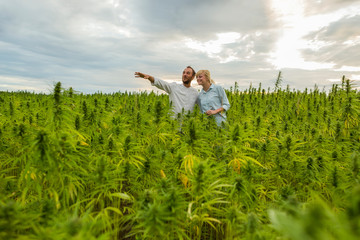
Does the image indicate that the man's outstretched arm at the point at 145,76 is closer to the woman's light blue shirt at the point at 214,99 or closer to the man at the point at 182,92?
the man at the point at 182,92

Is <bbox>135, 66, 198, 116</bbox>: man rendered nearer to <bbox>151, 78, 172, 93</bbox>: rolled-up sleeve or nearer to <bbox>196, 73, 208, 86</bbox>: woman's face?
<bbox>151, 78, 172, 93</bbox>: rolled-up sleeve

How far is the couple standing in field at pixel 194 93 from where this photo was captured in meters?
6.00

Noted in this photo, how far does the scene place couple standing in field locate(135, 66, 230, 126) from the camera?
236 inches

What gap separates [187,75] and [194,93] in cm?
61

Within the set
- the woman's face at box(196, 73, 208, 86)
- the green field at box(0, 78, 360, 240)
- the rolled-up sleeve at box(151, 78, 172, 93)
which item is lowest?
the green field at box(0, 78, 360, 240)

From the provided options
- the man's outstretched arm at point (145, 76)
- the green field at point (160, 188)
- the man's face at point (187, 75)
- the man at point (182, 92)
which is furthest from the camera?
the man's face at point (187, 75)

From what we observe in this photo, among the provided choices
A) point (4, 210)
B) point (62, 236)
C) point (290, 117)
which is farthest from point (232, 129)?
point (290, 117)

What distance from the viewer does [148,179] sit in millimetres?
2373

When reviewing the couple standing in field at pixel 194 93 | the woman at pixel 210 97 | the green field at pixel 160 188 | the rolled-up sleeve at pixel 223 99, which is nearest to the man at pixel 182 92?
the couple standing in field at pixel 194 93

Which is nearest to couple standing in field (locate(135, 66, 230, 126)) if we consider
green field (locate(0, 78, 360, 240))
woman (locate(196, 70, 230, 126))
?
woman (locate(196, 70, 230, 126))

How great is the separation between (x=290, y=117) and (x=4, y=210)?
6.67 meters

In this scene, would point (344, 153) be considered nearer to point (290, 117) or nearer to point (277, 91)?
point (290, 117)

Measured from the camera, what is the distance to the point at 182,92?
250 inches

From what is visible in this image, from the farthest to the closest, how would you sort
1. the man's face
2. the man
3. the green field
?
the man's face → the man → the green field
